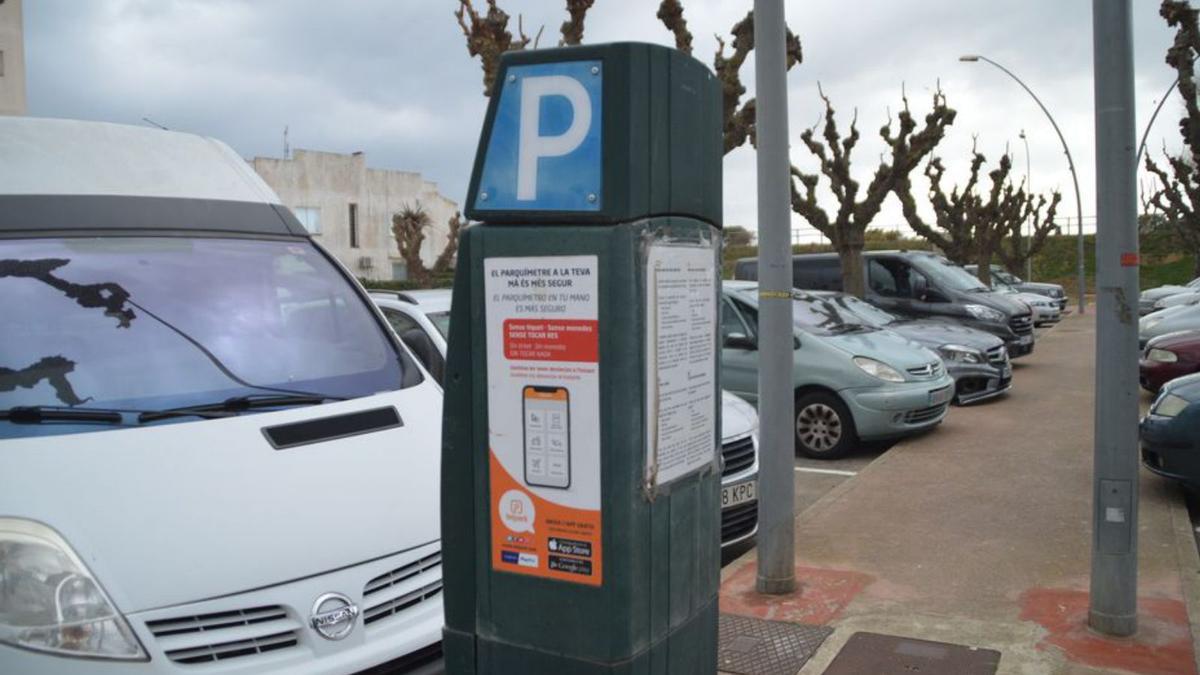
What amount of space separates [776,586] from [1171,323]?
1129cm

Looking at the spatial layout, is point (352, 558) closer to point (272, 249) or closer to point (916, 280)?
point (272, 249)

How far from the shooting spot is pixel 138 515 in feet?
8.80

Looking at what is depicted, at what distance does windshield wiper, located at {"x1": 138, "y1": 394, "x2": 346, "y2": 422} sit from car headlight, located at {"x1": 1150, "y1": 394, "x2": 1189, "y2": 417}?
5.58 meters

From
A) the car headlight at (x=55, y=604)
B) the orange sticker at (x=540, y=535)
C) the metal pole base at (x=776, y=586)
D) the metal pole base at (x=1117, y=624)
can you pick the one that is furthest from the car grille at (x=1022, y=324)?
the car headlight at (x=55, y=604)

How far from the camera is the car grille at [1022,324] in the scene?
47.6ft

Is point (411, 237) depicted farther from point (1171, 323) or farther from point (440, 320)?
point (440, 320)

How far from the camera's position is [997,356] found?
1155 centimetres

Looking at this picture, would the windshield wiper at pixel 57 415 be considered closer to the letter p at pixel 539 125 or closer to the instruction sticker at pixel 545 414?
the instruction sticker at pixel 545 414

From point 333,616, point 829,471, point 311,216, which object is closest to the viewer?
point 333,616

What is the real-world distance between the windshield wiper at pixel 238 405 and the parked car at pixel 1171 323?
12665 mm

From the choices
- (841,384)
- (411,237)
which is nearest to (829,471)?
(841,384)

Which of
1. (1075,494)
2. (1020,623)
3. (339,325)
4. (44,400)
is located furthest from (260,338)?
(1075,494)

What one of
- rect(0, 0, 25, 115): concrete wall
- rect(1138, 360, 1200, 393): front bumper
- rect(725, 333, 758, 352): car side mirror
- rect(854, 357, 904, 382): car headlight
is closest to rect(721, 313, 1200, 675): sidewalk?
rect(854, 357, 904, 382): car headlight

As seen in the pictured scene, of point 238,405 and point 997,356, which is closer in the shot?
point 238,405
